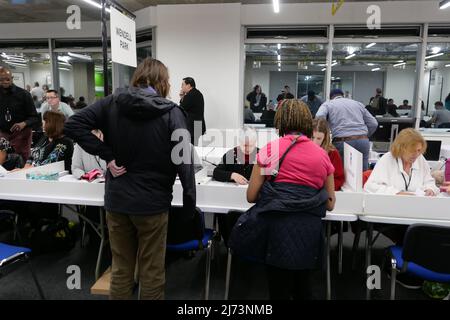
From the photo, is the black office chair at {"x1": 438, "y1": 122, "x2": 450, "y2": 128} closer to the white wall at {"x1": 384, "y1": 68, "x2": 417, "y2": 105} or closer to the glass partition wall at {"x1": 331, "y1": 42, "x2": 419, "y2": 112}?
the glass partition wall at {"x1": 331, "y1": 42, "x2": 419, "y2": 112}

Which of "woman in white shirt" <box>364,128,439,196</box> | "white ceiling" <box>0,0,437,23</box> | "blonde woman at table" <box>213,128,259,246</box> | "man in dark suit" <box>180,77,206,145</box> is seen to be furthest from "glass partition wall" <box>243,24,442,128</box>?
"woman in white shirt" <box>364,128,439,196</box>

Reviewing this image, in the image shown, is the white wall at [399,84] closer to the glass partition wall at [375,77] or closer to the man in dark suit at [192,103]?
the glass partition wall at [375,77]

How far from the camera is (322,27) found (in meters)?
5.53

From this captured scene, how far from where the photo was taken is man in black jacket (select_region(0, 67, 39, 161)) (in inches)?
145

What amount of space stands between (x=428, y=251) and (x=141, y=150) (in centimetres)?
145

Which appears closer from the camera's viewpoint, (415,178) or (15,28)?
(415,178)

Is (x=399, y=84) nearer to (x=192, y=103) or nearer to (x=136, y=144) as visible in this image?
(x=192, y=103)

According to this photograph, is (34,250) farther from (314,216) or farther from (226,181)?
(314,216)

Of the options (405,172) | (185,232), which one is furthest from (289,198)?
(405,172)

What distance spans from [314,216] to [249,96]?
6110mm

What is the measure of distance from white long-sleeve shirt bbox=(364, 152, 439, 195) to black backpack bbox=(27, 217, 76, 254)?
7.74ft
